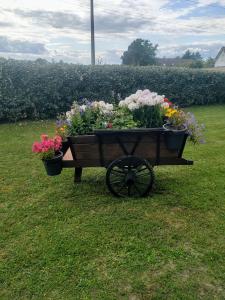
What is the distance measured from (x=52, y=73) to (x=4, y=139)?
9.77ft

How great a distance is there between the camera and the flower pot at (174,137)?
3072 mm

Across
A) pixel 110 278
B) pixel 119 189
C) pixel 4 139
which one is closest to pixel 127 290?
pixel 110 278

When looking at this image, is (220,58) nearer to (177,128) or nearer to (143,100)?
(143,100)

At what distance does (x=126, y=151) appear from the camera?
3.22 metres

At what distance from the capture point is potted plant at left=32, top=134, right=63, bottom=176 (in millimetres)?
3148

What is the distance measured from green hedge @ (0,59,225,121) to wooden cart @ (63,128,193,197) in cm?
376

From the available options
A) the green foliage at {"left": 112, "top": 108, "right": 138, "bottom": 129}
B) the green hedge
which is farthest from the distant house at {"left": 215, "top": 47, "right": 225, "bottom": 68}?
the green foliage at {"left": 112, "top": 108, "right": 138, "bottom": 129}

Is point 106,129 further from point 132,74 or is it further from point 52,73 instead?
point 132,74

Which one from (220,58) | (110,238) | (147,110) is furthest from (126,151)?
(220,58)

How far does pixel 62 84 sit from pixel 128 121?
18.7 ft

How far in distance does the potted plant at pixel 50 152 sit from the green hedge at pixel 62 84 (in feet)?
12.5

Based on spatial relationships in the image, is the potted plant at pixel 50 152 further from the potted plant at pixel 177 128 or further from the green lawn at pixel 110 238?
the potted plant at pixel 177 128

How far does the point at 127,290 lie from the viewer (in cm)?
207

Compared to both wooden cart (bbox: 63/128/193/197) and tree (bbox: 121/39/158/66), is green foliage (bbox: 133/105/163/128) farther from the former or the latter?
tree (bbox: 121/39/158/66)
